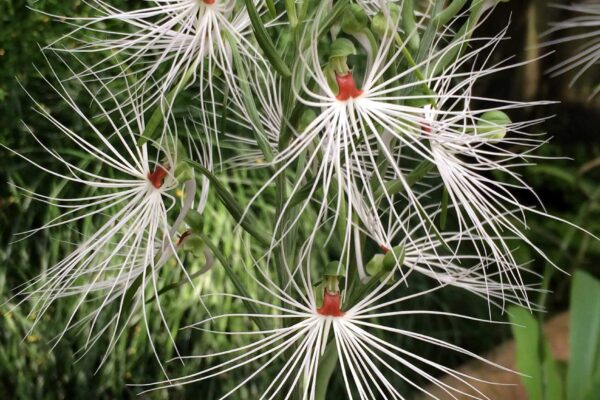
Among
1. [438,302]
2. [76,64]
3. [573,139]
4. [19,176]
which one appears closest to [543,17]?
[573,139]

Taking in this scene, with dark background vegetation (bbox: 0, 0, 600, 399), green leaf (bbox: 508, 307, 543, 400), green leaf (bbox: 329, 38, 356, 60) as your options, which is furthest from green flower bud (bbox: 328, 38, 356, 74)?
dark background vegetation (bbox: 0, 0, 600, 399)

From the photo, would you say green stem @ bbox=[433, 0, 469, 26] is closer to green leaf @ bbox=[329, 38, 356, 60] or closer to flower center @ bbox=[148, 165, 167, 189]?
green leaf @ bbox=[329, 38, 356, 60]

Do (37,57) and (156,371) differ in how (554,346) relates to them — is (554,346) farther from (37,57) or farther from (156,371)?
(37,57)

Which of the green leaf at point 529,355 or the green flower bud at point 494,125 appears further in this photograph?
the green leaf at point 529,355

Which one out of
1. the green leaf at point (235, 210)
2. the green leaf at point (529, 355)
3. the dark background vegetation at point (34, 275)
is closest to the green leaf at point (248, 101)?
the green leaf at point (235, 210)

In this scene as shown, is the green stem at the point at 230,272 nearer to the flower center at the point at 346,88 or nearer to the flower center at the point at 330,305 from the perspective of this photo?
the flower center at the point at 330,305

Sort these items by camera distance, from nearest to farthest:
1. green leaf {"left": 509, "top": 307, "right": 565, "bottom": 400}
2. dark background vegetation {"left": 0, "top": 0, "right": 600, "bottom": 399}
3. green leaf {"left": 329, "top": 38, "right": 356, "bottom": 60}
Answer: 1. green leaf {"left": 329, "top": 38, "right": 356, "bottom": 60}
2. green leaf {"left": 509, "top": 307, "right": 565, "bottom": 400}
3. dark background vegetation {"left": 0, "top": 0, "right": 600, "bottom": 399}

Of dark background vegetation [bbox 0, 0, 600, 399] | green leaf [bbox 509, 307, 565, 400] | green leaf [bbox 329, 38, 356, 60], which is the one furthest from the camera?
dark background vegetation [bbox 0, 0, 600, 399]
